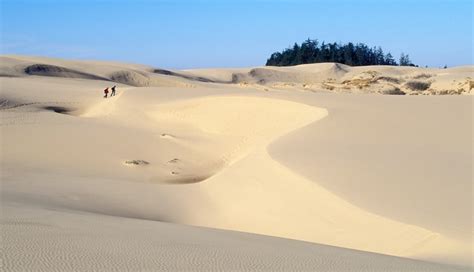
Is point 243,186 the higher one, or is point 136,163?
point 243,186

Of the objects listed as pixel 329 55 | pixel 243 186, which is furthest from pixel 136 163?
pixel 329 55

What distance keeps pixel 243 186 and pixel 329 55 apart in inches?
2268

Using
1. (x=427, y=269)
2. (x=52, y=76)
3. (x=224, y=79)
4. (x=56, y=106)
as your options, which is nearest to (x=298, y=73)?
(x=224, y=79)

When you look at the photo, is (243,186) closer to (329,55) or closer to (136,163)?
(136,163)

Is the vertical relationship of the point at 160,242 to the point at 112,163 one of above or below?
above

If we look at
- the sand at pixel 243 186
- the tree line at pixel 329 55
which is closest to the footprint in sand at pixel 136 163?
the sand at pixel 243 186

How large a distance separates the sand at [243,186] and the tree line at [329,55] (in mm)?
47687

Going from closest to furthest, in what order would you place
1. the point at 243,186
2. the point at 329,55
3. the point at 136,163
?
1. the point at 243,186
2. the point at 136,163
3. the point at 329,55

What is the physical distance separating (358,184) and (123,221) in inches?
122

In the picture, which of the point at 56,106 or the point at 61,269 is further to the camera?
the point at 56,106

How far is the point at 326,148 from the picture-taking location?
9383mm

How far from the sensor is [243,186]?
8.64 metres

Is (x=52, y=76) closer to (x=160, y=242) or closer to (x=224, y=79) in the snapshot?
(x=224, y=79)

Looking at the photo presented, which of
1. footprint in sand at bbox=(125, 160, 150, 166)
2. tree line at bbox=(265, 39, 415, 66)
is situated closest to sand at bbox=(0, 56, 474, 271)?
footprint in sand at bbox=(125, 160, 150, 166)
